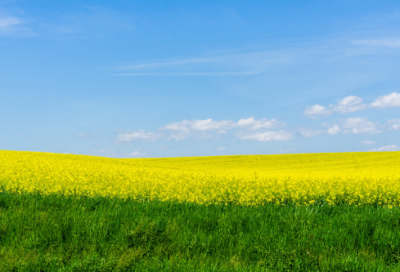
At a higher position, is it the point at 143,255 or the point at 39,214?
the point at 39,214

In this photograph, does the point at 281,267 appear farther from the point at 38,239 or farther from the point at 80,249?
the point at 38,239

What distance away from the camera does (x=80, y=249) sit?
18.7ft

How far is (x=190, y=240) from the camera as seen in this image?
5.91 m

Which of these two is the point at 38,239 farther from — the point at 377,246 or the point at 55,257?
the point at 377,246

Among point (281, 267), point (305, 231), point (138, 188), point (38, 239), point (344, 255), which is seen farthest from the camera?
point (138, 188)

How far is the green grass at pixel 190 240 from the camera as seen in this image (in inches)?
195

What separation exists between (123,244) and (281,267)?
8.62 feet

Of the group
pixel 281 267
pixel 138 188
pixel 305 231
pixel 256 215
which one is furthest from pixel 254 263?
pixel 138 188

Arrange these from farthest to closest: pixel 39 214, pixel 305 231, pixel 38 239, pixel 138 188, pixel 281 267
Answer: pixel 138 188
pixel 39 214
pixel 305 231
pixel 38 239
pixel 281 267

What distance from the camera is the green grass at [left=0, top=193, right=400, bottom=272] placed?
496cm

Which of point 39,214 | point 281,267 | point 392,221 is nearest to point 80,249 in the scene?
point 39,214

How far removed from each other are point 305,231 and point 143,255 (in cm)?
298

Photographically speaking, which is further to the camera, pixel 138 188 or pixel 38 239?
pixel 138 188

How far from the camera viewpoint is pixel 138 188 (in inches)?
434
